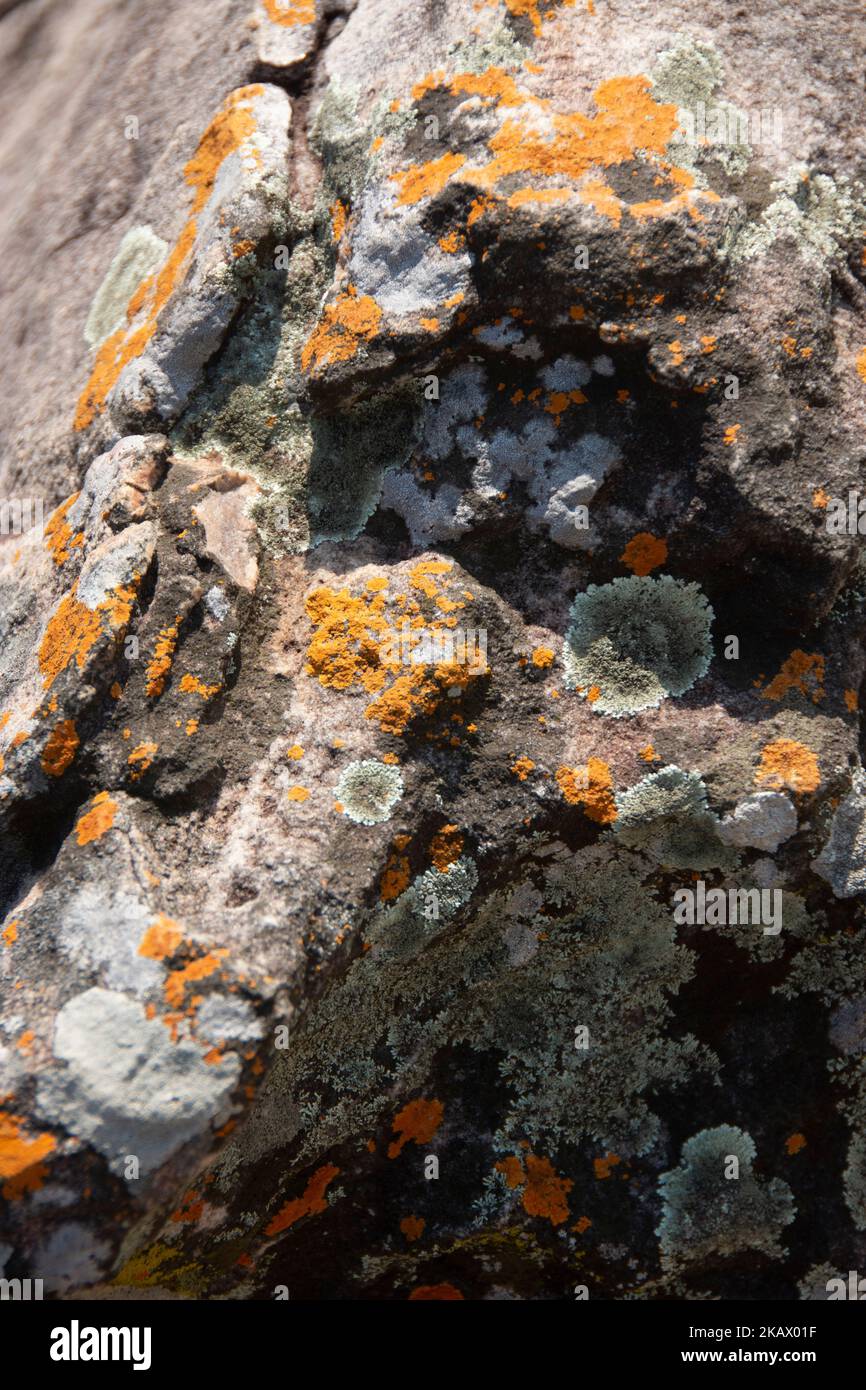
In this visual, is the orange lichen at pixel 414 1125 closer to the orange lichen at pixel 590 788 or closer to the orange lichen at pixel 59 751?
the orange lichen at pixel 590 788

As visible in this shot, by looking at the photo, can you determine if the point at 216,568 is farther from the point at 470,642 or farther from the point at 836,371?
the point at 836,371

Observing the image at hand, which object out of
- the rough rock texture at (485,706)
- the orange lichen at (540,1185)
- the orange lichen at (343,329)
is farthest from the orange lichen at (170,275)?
the orange lichen at (540,1185)

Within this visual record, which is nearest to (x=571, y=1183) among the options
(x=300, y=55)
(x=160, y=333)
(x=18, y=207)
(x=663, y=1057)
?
(x=663, y=1057)

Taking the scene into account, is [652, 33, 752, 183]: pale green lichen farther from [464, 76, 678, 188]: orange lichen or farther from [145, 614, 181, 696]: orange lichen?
[145, 614, 181, 696]: orange lichen

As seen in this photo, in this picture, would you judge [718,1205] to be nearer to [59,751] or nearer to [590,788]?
[590,788]

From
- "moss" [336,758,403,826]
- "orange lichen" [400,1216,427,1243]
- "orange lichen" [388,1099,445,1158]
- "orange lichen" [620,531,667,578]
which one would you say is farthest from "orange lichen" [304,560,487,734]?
"orange lichen" [400,1216,427,1243]
